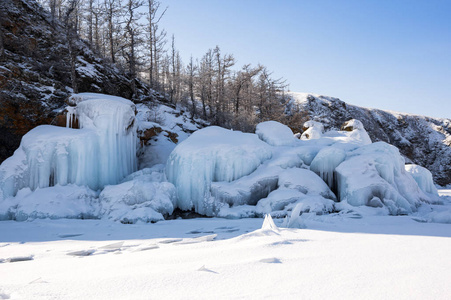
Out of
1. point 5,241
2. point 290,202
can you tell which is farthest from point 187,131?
point 5,241

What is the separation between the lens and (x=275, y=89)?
25.0 meters

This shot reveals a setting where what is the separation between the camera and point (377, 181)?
7.66 m

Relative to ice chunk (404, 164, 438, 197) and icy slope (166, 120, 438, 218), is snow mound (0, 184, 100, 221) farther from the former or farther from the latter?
ice chunk (404, 164, 438, 197)

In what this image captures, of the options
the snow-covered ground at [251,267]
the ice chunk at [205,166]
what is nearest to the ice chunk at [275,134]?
the ice chunk at [205,166]

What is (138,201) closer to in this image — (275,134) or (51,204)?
(51,204)

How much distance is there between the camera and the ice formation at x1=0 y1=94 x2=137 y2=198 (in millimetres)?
7555

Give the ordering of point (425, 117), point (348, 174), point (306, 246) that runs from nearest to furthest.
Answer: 1. point (306, 246)
2. point (348, 174)
3. point (425, 117)

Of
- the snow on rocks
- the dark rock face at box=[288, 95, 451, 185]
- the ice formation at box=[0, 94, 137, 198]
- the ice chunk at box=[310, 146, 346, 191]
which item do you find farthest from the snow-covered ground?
the dark rock face at box=[288, 95, 451, 185]

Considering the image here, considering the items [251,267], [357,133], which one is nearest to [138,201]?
[251,267]

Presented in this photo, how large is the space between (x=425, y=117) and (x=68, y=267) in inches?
1683

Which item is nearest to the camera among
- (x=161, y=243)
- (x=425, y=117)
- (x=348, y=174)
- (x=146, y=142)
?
(x=161, y=243)

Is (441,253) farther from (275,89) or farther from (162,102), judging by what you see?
(275,89)

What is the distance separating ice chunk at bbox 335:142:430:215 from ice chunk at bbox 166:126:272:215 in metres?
2.58

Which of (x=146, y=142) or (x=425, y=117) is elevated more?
(x=425, y=117)
